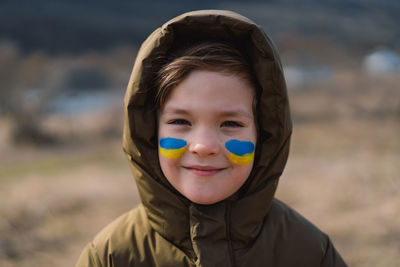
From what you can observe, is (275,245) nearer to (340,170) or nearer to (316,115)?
(340,170)

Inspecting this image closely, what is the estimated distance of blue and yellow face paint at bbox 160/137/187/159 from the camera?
1595mm

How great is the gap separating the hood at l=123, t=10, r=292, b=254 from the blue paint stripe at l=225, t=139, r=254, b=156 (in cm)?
16

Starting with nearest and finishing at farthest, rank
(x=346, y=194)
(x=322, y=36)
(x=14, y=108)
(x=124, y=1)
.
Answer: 1. (x=346, y=194)
2. (x=14, y=108)
3. (x=322, y=36)
4. (x=124, y=1)

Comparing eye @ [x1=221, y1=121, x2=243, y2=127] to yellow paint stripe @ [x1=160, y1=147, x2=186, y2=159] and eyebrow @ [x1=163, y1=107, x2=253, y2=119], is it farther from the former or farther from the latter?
yellow paint stripe @ [x1=160, y1=147, x2=186, y2=159]

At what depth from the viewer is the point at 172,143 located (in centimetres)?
161

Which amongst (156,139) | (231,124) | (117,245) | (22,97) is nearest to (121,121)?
(22,97)

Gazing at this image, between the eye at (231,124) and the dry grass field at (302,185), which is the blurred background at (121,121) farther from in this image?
the eye at (231,124)

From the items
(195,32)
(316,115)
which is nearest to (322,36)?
(316,115)

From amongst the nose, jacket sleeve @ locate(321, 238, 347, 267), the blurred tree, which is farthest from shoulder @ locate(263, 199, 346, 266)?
the blurred tree

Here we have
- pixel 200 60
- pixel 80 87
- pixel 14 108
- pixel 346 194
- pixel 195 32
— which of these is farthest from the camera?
pixel 80 87

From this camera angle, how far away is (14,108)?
9.96 meters

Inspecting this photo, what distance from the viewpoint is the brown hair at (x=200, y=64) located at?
1.58 meters

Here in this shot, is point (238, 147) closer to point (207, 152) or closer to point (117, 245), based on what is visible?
point (207, 152)

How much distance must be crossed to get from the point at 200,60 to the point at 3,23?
18.6 metres
